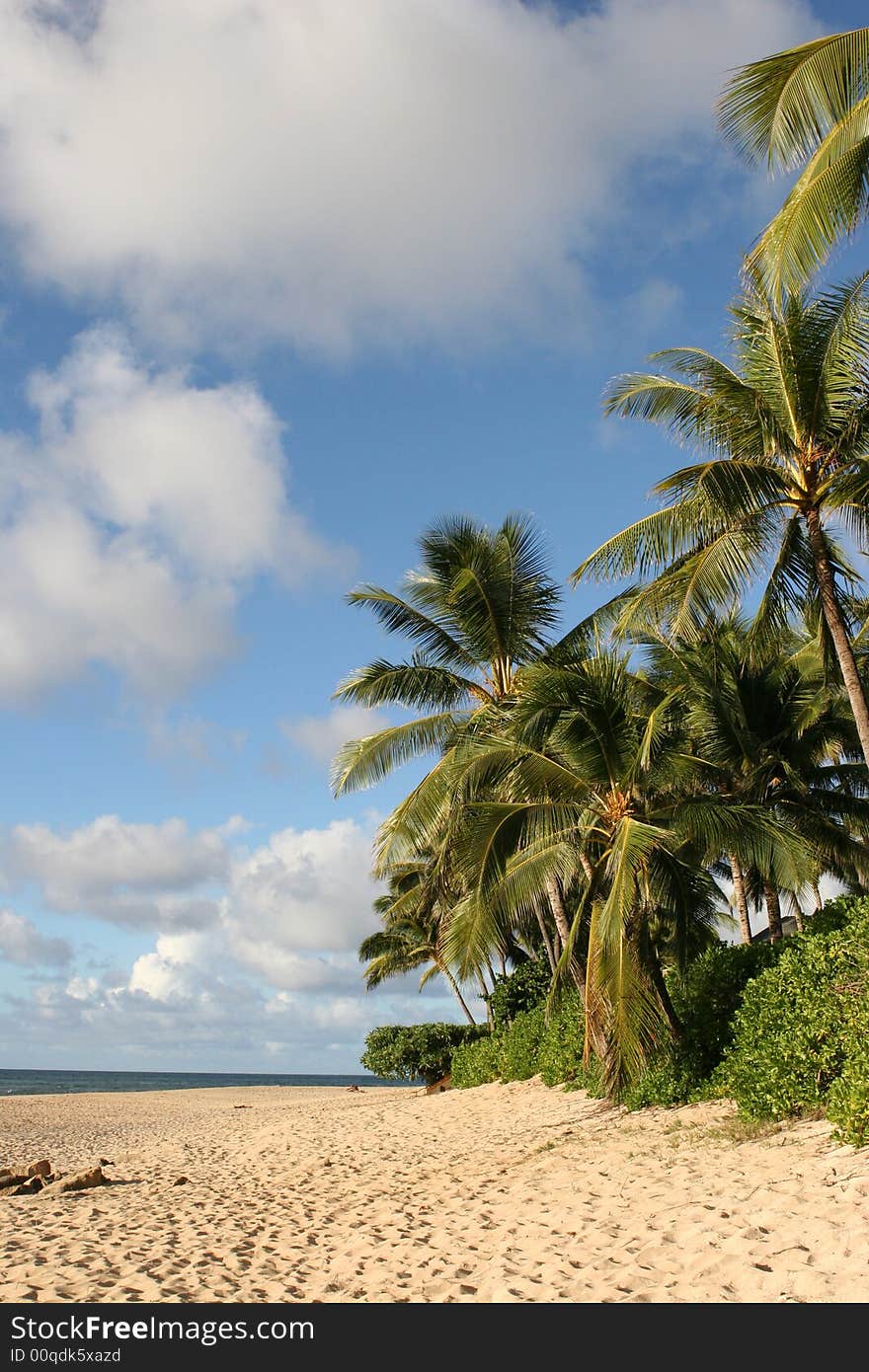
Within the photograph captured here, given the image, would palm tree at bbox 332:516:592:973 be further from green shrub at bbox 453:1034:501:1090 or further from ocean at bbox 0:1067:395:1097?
ocean at bbox 0:1067:395:1097

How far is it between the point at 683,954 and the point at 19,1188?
8.08 metres

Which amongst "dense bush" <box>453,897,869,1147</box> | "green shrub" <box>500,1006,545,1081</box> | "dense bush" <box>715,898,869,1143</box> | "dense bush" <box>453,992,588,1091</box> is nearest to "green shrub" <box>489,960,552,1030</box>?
"dense bush" <box>453,992,588,1091</box>

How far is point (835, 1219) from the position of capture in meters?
5.21

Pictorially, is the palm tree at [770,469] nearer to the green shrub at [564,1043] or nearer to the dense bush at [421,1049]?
the green shrub at [564,1043]

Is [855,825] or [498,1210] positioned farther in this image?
[855,825]

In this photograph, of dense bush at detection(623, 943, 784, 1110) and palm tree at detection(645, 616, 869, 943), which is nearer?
dense bush at detection(623, 943, 784, 1110)

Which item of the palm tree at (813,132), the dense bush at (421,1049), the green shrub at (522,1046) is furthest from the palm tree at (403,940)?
the palm tree at (813,132)

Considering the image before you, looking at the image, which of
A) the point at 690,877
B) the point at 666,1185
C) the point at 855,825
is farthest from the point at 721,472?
the point at 855,825

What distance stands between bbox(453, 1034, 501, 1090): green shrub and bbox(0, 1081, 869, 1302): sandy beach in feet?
26.0

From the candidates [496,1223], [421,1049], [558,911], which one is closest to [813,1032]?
[496,1223]

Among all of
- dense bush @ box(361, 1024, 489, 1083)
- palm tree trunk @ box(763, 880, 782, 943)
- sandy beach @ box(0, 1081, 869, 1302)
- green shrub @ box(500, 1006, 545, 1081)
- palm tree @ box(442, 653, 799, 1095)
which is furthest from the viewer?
dense bush @ box(361, 1024, 489, 1083)

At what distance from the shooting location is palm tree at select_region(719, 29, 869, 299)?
7.23 m
